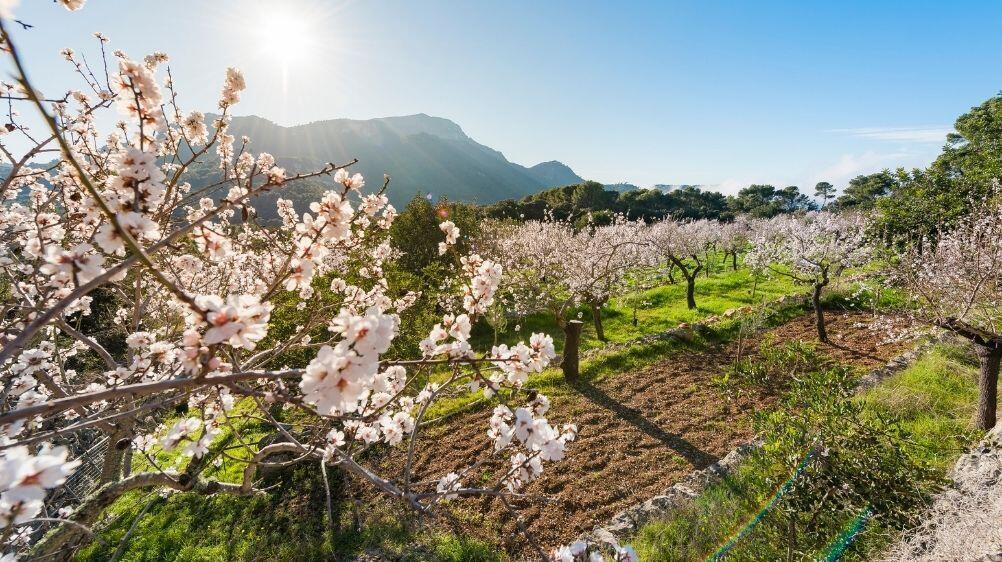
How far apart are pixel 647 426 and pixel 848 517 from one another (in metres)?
3.64

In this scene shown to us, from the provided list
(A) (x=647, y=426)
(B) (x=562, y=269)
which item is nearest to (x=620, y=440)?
(A) (x=647, y=426)

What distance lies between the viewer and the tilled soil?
5820 millimetres

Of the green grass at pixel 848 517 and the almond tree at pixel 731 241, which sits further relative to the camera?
the almond tree at pixel 731 241

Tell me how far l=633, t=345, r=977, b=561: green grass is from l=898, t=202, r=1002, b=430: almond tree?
0.72 meters

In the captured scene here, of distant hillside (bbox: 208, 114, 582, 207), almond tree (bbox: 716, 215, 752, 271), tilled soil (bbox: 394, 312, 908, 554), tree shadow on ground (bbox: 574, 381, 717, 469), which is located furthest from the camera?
distant hillside (bbox: 208, 114, 582, 207)

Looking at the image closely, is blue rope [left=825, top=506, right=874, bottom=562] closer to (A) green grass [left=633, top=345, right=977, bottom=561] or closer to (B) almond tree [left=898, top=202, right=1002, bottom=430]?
(A) green grass [left=633, top=345, right=977, bottom=561]

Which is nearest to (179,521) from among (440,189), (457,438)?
(457,438)

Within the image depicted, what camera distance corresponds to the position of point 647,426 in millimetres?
7816

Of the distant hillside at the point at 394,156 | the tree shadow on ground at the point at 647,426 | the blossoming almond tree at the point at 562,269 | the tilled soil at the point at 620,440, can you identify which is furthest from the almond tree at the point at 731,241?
the distant hillside at the point at 394,156

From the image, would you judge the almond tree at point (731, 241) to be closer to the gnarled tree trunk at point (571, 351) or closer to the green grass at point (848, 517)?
the green grass at point (848, 517)

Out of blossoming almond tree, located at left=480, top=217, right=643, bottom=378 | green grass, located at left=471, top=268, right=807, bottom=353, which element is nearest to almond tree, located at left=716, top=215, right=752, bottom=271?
green grass, located at left=471, top=268, right=807, bottom=353

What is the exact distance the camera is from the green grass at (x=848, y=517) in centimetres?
461

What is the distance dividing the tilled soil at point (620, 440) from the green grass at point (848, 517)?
0.79 metres

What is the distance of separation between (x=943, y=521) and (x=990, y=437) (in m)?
2.47
